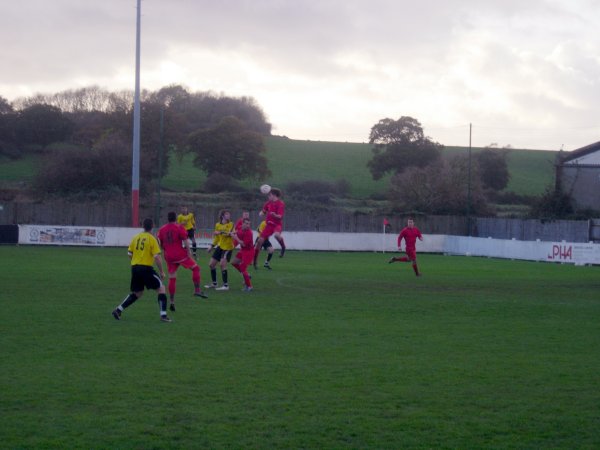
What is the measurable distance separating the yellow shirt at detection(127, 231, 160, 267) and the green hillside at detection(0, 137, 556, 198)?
53.5m

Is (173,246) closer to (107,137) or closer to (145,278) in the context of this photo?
(145,278)

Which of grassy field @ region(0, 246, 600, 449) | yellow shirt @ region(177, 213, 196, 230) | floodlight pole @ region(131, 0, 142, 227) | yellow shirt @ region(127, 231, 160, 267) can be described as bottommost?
grassy field @ region(0, 246, 600, 449)

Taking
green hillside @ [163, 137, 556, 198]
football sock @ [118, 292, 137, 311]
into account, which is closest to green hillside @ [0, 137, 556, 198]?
green hillside @ [163, 137, 556, 198]

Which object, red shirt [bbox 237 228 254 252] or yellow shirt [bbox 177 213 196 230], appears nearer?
red shirt [bbox 237 228 254 252]

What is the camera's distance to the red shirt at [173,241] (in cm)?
1550

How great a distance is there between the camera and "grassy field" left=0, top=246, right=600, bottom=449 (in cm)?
708

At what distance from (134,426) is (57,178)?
52.0 m

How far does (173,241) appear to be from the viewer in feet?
51.1

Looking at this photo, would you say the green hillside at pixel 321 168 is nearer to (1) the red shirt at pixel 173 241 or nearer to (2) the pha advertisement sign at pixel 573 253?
(2) the pha advertisement sign at pixel 573 253

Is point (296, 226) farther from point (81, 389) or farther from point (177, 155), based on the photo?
point (81, 389)

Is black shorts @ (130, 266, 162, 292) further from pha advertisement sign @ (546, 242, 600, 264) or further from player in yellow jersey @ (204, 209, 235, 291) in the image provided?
pha advertisement sign @ (546, 242, 600, 264)

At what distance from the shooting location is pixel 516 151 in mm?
100438

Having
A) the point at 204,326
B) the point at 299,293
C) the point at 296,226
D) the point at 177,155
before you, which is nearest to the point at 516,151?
the point at 177,155

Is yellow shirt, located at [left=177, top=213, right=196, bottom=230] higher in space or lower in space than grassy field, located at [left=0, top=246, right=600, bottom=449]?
higher
